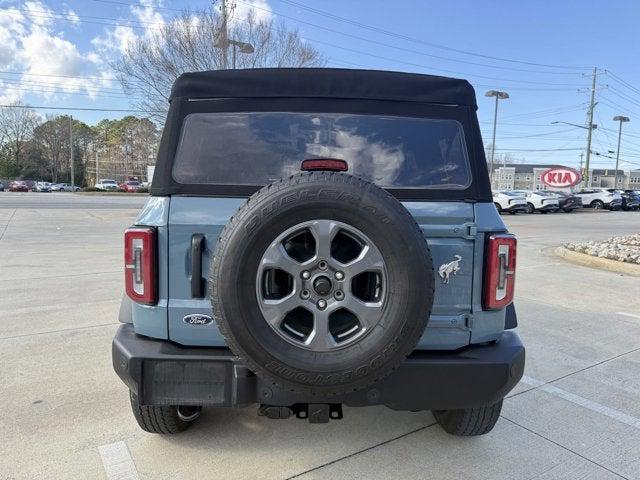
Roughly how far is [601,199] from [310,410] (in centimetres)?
3985

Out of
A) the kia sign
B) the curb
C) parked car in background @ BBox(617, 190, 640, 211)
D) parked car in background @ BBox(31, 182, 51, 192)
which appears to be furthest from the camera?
parked car in background @ BBox(31, 182, 51, 192)

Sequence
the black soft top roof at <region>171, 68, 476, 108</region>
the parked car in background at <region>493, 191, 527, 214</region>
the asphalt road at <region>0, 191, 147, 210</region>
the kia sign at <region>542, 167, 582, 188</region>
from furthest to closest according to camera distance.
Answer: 1. the kia sign at <region>542, 167, 582, 188</region>
2. the parked car in background at <region>493, 191, 527, 214</region>
3. the asphalt road at <region>0, 191, 147, 210</region>
4. the black soft top roof at <region>171, 68, 476, 108</region>

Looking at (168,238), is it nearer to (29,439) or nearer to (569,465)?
(29,439)

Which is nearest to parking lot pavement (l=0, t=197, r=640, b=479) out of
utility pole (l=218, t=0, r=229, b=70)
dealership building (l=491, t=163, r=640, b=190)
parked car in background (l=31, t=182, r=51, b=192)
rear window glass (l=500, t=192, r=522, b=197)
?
utility pole (l=218, t=0, r=229, b=70)

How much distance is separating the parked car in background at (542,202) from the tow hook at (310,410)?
29.8 m

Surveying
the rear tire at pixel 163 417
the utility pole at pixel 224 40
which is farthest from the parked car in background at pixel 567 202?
the rear tire at pixel 163 417

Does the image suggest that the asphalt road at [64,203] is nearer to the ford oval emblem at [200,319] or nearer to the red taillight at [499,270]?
the ford oval emblem at [200,319]

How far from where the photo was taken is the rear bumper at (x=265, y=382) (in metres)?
2.24

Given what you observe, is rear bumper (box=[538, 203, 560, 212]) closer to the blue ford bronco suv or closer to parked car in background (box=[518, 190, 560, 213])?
parked car in background (box=[518, 190, 560, 213])

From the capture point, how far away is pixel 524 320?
5.61m

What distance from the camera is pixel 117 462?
2623 millimetres

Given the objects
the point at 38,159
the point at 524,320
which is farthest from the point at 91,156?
the point at 524,320

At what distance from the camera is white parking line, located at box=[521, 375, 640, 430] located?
10.7 feet

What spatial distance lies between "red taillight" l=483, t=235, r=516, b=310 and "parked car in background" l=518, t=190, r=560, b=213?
29.3 metres
